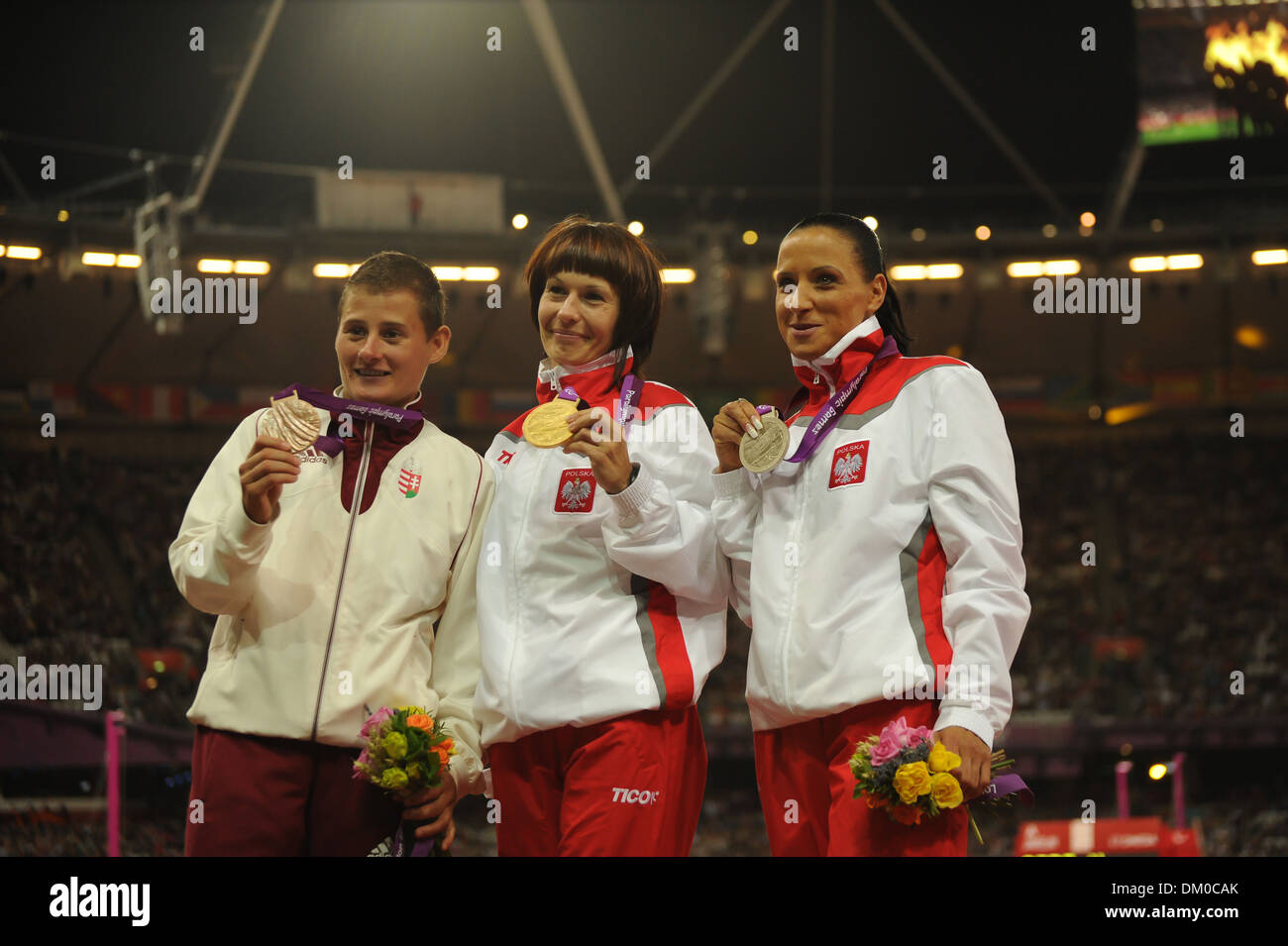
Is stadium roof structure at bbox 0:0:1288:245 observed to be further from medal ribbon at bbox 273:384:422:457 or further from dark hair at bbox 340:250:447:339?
medal ribbon at bbox 273:384:422:457

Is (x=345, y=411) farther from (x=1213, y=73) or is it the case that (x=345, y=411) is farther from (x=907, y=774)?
(x=1213, y=73)

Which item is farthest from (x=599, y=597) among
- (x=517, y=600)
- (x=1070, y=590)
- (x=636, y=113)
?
(x=1070, y=590)

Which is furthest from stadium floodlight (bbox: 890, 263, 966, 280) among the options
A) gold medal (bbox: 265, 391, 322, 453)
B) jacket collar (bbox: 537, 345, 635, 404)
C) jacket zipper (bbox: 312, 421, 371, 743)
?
gold medal (bbox: 265, 391, 322, 453)

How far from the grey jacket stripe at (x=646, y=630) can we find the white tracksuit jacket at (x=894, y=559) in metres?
0.23

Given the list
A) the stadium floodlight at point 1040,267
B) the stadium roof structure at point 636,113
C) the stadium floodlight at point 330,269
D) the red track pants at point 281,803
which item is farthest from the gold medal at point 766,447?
the stadium floodlight at point 1040,267

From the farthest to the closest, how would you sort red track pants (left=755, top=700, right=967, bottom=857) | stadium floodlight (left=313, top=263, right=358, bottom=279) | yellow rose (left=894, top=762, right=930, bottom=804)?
stadium floodlight (left=313, top=263, right=358, bottom=279) < red track pants (left=755, top=700, right=967, bottom=857) < yellow rose (left=894, top=762, right=930, bottom=804)

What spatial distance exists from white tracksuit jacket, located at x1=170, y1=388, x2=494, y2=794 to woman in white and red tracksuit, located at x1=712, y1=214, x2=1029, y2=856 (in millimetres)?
751

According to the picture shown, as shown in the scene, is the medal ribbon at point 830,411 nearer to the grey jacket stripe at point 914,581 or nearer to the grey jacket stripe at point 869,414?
the grey jacket stripe at point 869,414

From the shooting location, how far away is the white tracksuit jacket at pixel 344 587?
125 inches

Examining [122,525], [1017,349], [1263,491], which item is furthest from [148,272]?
[1263,491]

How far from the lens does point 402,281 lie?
3541 mm

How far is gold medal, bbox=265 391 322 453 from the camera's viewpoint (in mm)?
3336

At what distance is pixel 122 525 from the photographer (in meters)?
21.2

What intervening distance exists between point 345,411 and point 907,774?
5.80 feet
